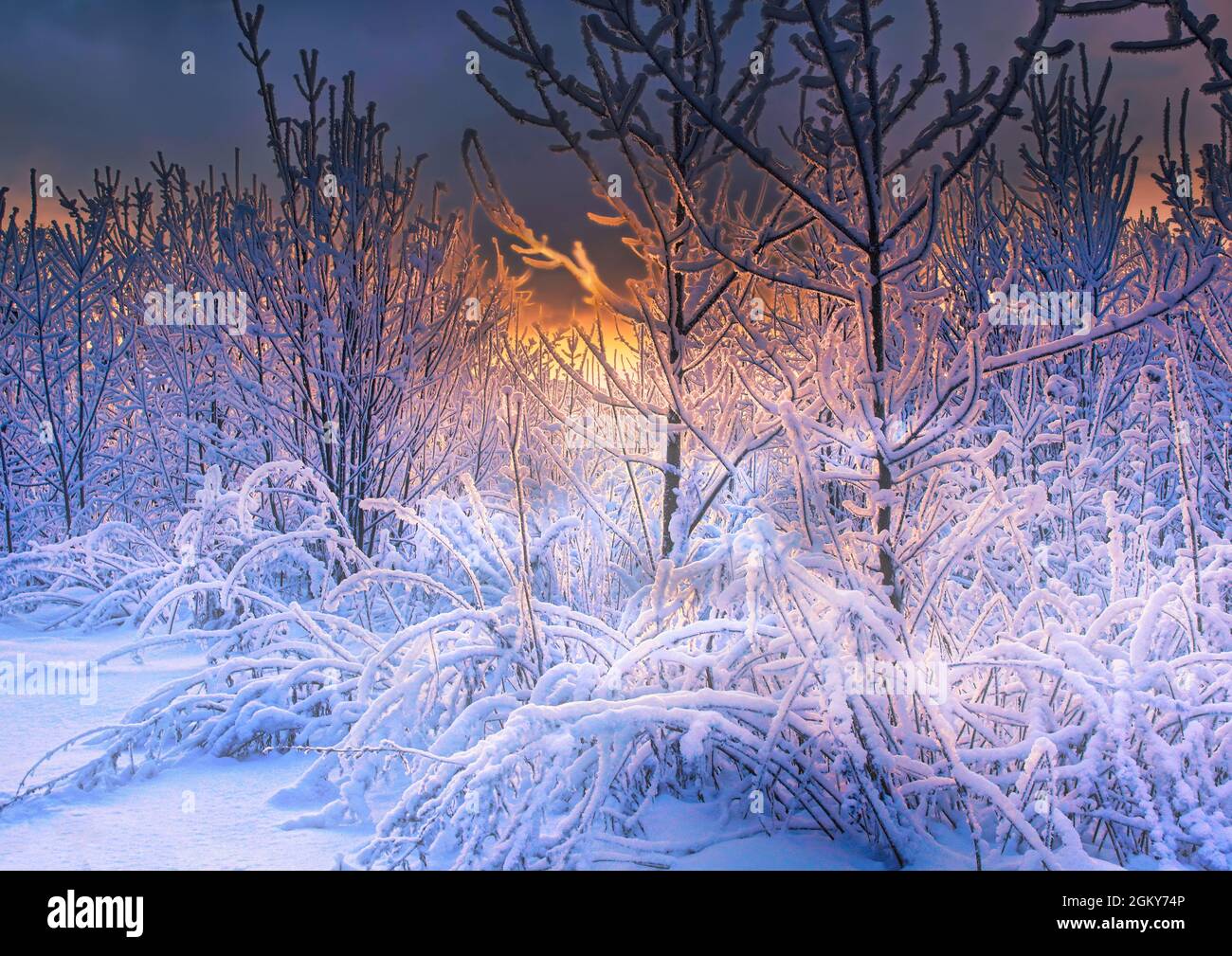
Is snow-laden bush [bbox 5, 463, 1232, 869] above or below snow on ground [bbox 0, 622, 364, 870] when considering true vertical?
above

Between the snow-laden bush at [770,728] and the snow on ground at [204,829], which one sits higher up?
the snow-laden bush at [770,728]

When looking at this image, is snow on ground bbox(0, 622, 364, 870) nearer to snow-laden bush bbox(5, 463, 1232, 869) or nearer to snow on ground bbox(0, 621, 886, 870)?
snow on ground bbox(0, 621, 886, 870)

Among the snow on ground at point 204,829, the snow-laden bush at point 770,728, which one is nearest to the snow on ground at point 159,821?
the snow on ground at point 204,829

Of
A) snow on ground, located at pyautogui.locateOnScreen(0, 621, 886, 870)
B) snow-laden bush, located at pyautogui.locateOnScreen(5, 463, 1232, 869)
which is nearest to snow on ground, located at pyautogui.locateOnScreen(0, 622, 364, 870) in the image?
snow on ground, located at pyautogui.locateOnScreen(0, 621, 886, 870)

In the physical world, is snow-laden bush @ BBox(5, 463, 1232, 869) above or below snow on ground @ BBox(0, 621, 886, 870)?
above

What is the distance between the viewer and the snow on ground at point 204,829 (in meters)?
2.11

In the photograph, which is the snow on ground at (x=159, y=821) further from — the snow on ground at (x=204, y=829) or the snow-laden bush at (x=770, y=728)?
the snow-laden bush at (x=770, y=728)

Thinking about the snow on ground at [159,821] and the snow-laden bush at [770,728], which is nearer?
the snow-laden bush at [770,728]

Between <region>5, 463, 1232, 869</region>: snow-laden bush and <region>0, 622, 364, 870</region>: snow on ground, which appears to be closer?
<region>5, 463, 1232, 869</region>: snow-laden bush

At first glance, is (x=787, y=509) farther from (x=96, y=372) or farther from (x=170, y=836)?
(x=96, y=372)

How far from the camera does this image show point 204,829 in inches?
93.5

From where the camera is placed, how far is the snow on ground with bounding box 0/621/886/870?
6.93 ft
